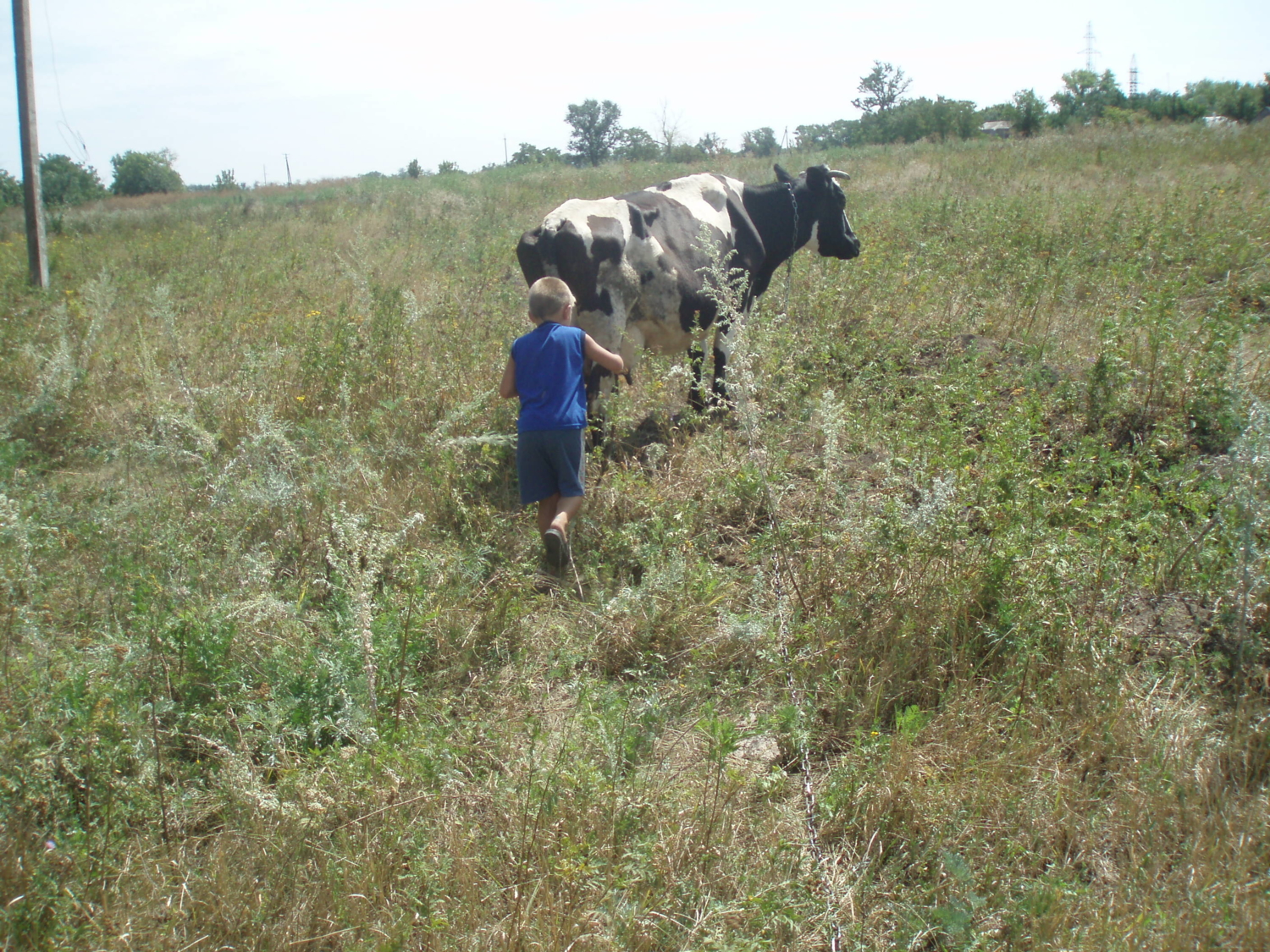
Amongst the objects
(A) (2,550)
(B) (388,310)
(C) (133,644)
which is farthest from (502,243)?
(C) (133,644)

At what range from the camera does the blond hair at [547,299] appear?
4.51 m

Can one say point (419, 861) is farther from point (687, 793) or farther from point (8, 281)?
point (8, 281)

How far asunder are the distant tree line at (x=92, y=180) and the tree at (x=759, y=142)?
2233cm

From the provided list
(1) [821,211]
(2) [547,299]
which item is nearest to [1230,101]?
(1) [821,211]

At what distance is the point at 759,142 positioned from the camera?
31203mm

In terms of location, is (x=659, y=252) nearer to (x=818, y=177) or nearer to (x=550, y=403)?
(x=550, y=403)

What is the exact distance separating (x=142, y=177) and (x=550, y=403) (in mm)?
57616

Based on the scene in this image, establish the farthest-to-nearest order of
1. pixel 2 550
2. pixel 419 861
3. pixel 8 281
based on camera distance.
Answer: pixel 8 281, pixel 2 550, pixel 419 861

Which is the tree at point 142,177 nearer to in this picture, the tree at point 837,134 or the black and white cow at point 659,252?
the tree at point 837,134

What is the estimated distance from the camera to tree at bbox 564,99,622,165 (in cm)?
7119

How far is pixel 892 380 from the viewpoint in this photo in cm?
570

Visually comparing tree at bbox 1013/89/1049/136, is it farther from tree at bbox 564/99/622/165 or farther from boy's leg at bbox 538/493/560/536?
tree at bbox 564/99/622/165

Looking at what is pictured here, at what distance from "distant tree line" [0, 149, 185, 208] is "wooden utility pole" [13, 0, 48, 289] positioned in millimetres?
24078

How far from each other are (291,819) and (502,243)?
1007 cm
